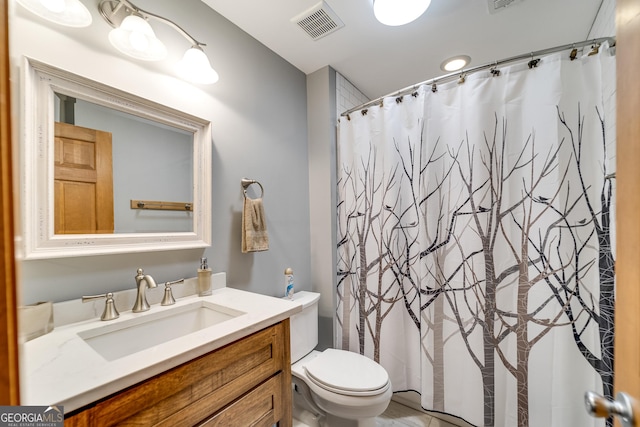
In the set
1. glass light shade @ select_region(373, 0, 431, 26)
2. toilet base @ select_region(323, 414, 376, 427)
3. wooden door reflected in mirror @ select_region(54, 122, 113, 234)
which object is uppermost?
glass light shade @ select_region(373, 0, 431, 26)

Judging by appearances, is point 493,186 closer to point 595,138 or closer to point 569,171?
point 569,171

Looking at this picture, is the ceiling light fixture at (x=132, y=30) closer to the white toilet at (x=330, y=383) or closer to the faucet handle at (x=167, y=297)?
the faucet handle at (x=167, y=297)

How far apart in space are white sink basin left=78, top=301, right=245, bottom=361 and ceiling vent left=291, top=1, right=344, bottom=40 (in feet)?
5.02

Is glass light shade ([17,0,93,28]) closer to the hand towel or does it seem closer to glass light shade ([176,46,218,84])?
glass light shade ([176,46,218,84])

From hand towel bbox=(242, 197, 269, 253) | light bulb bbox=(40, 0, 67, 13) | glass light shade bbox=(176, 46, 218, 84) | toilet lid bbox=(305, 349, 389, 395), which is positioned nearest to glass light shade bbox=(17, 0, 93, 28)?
light bulb bbox=(40, 0, 67, 13)

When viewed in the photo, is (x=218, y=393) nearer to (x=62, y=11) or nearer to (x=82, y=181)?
(x=82, y=181)

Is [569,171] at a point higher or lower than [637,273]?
higher

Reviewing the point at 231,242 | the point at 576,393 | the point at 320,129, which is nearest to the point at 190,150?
the point at 231,242

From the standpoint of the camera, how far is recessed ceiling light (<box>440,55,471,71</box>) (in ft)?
5.69

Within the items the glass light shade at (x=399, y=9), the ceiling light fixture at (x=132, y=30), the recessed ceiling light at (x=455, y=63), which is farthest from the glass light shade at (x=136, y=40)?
the recessed ceiling light at (x=455, y=63)

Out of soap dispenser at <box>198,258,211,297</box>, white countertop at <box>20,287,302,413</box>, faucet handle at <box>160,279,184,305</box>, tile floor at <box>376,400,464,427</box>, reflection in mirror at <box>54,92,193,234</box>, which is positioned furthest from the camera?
tile floor at <box>376,400,464,427</box>

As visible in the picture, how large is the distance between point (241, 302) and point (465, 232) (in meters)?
1.19

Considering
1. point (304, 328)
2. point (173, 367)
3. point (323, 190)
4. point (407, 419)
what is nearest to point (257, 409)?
point (173, 367)

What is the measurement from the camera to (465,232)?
1.33m
